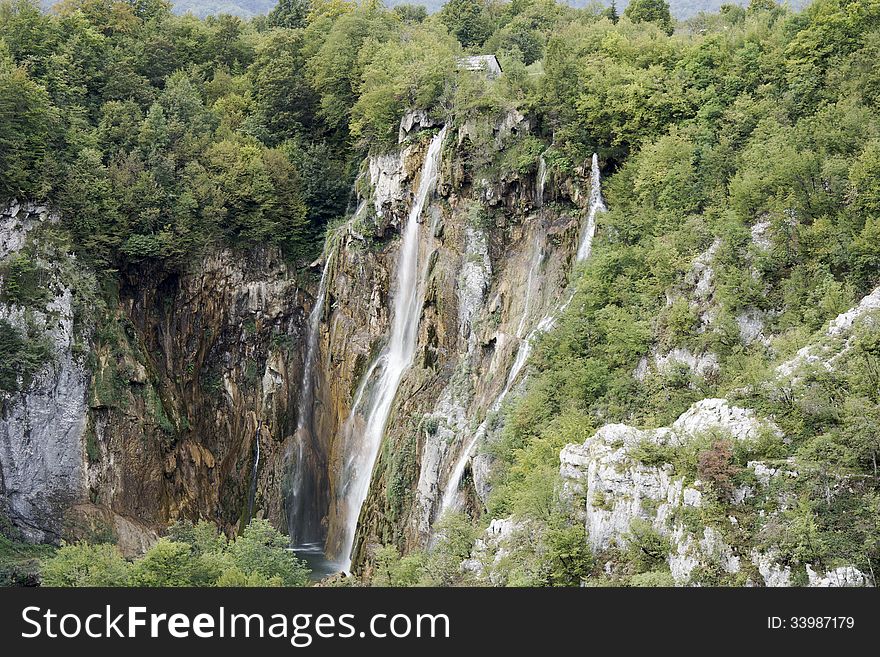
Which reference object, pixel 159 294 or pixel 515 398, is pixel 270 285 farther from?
pixel 515 398

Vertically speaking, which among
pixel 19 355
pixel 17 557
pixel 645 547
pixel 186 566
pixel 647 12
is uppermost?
pixel 647 12

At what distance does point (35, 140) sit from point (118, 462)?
13.6 m

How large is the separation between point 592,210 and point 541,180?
3.08 meters

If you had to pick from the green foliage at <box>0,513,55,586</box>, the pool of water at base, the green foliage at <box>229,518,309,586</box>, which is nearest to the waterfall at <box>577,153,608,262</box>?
the green foliage at <box>229,518,309,586</box>

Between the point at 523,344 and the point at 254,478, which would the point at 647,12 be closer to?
the point at 523,344

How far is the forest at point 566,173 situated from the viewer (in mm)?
18391

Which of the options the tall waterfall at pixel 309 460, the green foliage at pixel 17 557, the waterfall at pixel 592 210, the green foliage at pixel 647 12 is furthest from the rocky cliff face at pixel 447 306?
the green foliage at pixel 647 12

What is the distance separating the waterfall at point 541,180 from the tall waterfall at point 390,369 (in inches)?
196

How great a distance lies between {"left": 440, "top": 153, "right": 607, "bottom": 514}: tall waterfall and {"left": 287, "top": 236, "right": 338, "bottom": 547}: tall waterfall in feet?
40.6

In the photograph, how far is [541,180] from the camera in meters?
33.2

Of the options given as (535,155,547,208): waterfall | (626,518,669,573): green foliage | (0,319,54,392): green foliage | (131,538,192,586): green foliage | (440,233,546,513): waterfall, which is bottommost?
(626,518,669,573): green foliage

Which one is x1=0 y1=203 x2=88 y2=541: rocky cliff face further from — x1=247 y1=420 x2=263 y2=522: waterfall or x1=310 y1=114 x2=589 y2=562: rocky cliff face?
x1=310 y1=114 x2=589 y2=562: rocky cliff face

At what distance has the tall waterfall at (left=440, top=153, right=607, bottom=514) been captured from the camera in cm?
2788

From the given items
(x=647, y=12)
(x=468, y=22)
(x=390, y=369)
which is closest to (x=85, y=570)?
(x=390, y=369)
